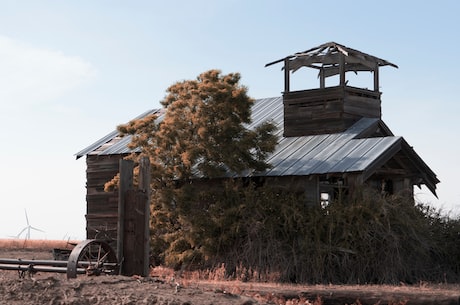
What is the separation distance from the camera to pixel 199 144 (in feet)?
86.9

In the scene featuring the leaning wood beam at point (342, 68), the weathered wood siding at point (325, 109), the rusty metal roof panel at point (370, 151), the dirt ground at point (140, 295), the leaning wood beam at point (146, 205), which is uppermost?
the leaning wood beam at point (342, 68)

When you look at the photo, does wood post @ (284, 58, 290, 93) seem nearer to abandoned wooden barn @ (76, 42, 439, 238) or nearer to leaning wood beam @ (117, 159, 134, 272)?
abandoned wooden barn @ (76, 42, 439, 238)

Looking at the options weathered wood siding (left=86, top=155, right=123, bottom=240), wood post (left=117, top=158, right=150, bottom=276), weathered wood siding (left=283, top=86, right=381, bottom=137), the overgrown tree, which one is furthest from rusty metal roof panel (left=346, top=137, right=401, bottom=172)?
weathered wood siding (left=86, top=155, right=123, bottom=240)

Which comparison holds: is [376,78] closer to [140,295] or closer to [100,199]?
[100,199]

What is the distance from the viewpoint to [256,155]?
88.0ft

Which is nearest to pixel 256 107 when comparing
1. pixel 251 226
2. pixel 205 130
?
pixel 205 130

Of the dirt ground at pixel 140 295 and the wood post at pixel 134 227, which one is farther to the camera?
the wood post at pixel 134 227

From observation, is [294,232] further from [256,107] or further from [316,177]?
[256,107]

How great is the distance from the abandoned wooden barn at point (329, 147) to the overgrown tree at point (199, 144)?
108cm

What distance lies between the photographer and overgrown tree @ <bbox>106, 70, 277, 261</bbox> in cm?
2616

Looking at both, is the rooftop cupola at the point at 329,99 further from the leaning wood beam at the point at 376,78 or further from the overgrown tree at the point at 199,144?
the overgrown tree at the point at 199,144

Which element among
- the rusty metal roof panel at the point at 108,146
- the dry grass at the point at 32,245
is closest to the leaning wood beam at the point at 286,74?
the rusty metal roof panel at the point at 108,146

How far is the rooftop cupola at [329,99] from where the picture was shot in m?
28.9

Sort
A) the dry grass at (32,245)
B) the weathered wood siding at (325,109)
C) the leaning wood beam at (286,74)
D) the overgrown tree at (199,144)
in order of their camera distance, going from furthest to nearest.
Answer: the dry grass at (32,245) < the leaning wood beam at (286,74) < the weathered wood siding at (325,109) < the overgrown tree at (199,144)
